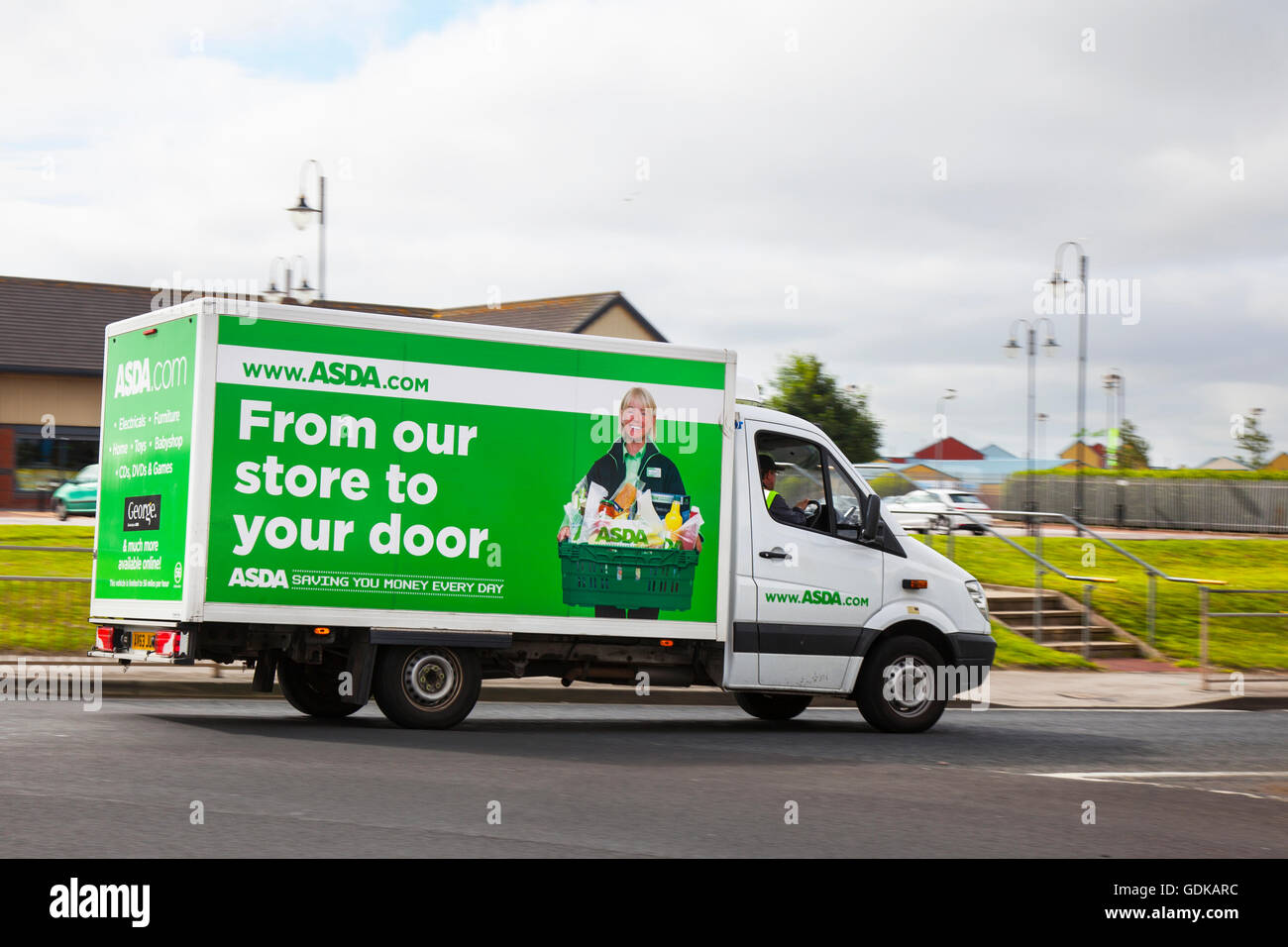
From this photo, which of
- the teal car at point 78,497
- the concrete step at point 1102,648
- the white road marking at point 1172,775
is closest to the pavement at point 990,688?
the concrete step at point 1102,648

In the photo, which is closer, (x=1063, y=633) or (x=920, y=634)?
(x=920, y=634)

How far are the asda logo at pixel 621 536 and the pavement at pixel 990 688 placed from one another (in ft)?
10.5

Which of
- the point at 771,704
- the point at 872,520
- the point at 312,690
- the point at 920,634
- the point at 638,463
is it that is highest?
the point at 638,463

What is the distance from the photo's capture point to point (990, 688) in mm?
Answer: 16656

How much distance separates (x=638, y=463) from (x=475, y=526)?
4.63 ft

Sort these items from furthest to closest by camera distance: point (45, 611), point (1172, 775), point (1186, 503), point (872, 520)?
point (1186, 503) → point (45, 611) → point (872, 520) → point (1172, 775)

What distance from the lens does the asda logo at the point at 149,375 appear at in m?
10.5

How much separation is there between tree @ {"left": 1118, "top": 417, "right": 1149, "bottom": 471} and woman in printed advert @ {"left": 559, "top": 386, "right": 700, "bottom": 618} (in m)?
94.9

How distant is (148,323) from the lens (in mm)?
10953

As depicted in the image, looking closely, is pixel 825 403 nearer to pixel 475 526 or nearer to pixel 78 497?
pixel 78 497

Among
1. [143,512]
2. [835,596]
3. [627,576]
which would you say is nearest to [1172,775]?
[835,596]
